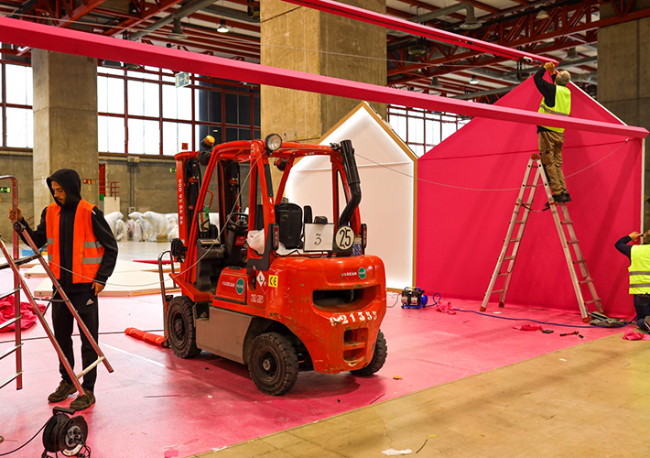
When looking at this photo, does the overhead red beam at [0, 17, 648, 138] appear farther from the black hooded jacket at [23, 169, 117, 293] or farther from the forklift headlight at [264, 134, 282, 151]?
the black hooded jacket at [23, 169, 117, 293]

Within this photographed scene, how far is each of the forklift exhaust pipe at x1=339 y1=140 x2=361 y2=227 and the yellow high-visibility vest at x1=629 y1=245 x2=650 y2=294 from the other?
14.5ft

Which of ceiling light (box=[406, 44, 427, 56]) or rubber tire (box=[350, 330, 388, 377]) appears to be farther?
ceiling light (box=[406, 44, 427, 56])

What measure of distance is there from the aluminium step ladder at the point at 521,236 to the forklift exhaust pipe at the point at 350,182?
4.37m

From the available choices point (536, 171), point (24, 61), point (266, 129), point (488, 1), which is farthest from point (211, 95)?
point (536, 171)

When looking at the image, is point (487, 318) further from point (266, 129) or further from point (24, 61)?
point (24, 61)

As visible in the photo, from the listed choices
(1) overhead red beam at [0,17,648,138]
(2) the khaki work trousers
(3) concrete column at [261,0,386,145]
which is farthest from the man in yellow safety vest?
(3) concrete column at [261,0,386,145]

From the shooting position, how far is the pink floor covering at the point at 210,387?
167 inches

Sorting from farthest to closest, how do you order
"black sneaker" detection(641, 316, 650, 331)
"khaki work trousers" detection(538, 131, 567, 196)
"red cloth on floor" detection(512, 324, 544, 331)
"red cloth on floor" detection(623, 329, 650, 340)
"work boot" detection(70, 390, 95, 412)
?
1. "khaki work trousers" detection(538, 131, 567, 196)
2. "red cloth on floor" detection(512, 324, 544, 331)
3. "black sneaker" detection(641, 316, 650, 331)
4. "red cloth on floor" detection(623, 329, 650, 340)
5. "work boot" detection(70, 390, 95, 412)

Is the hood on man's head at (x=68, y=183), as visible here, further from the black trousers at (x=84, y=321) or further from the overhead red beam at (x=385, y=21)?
the overhead red beam at (x=385, y=21)

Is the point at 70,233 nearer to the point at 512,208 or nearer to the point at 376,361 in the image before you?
the point at 376,361

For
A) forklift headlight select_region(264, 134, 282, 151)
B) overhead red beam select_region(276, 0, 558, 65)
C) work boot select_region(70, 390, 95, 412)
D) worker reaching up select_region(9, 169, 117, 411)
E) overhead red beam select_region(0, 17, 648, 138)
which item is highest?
overhead red beam select_region(276, 0, 558, 65)

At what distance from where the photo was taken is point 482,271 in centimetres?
1039

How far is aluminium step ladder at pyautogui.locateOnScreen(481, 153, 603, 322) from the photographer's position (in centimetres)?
870

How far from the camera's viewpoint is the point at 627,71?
50.0 ft
